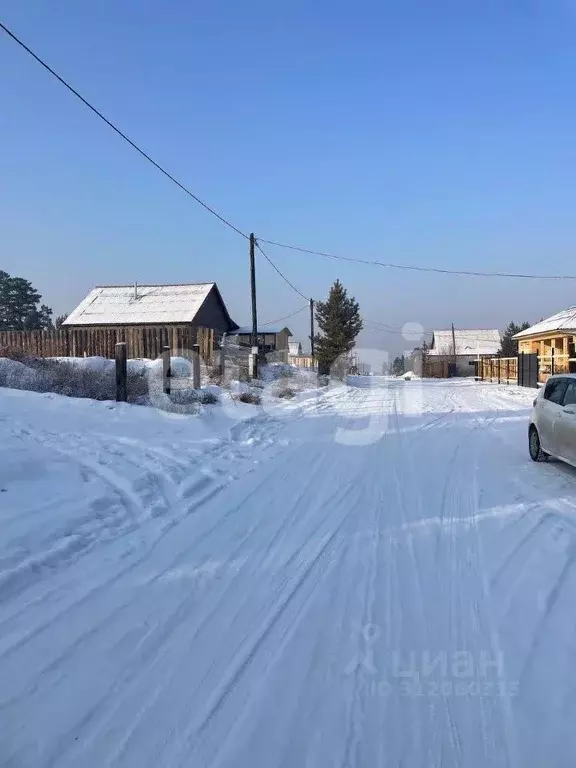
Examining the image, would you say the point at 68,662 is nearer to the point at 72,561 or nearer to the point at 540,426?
the point at 72,561

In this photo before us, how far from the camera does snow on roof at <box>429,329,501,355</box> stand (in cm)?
8312

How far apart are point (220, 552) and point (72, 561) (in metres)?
1.24

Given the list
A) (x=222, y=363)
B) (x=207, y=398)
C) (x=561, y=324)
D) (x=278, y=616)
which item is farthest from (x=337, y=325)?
(x=278, y=616)

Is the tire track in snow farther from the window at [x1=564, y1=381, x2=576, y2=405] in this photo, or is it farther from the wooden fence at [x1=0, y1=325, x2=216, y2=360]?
the wooden fence at [x1=0, y1=325, x2=216, y2=360]

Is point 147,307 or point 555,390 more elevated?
point 147,307

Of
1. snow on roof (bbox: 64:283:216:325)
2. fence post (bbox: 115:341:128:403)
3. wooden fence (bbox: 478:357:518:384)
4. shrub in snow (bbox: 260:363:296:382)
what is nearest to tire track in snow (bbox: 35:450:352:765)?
fence post (bbox: 115:341:128:403)

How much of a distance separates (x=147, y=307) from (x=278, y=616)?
115 feet

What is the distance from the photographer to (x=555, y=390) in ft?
30.3

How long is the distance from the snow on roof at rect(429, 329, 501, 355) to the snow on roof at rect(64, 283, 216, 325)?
5553cm

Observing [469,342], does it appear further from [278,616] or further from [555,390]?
[278,616]

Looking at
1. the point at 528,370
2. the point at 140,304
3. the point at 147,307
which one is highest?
the point at 140,304

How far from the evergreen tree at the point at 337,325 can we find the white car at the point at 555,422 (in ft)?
132

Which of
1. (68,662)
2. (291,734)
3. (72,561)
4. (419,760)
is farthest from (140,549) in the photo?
(419,760)

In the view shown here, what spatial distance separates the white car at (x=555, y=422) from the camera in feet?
26.1
